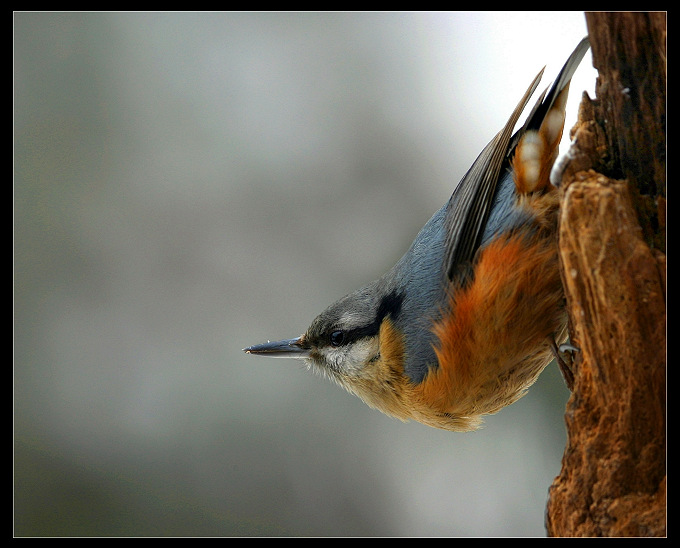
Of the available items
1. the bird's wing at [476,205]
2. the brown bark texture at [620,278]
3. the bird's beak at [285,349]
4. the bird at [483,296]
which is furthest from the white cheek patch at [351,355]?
the brown bark texture at [620,278]

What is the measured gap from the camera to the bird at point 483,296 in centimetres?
213

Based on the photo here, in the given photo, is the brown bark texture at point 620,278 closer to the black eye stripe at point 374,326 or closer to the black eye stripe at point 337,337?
the black eye stripe at point 374,326

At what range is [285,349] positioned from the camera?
3059 millimetres

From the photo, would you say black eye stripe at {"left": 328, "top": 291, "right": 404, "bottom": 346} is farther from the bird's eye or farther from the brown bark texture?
the brown bark texture

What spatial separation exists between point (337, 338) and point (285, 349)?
0.30m

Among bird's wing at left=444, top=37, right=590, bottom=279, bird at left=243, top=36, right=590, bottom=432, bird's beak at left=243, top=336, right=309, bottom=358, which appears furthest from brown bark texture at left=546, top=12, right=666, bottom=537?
bird's beak at left=243, top=336, right=309, bottom=358

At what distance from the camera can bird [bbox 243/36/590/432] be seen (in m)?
2.13

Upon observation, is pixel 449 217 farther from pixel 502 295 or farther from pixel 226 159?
pixel 226 159

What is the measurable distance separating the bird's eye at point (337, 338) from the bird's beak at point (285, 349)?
0.57 feet

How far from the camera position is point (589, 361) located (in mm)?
1678

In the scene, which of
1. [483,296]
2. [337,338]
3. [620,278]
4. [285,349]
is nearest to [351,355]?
[337,338]

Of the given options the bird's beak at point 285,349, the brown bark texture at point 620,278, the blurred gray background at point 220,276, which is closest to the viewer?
the brown bark texture at point 620,278

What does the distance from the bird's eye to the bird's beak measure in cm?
17

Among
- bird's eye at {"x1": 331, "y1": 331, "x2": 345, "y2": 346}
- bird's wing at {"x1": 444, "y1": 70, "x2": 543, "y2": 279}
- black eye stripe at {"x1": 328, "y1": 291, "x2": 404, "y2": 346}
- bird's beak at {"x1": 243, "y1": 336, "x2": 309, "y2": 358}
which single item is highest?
bird's wing at {"x1": 444, "y1": 70, "x2": 543, "y2": 279}
